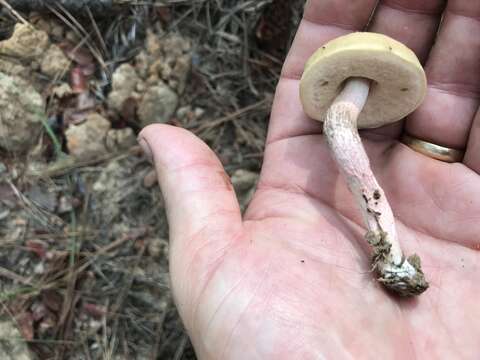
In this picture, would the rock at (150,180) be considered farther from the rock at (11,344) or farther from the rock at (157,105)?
the rock at (11,344)

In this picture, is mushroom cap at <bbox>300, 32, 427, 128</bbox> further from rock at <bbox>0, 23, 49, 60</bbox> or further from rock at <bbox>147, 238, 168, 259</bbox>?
rock at <bbox>0, 23, 49, 60</bbox>

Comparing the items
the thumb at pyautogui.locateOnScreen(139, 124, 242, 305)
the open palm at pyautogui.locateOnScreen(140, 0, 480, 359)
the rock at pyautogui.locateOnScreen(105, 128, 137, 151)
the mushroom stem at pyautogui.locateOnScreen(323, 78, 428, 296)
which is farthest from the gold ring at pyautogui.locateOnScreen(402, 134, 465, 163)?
the rock at pyautogui.locateOnScreen(105, 128, 137, 151)

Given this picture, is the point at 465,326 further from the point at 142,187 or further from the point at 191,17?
the point at 191,17

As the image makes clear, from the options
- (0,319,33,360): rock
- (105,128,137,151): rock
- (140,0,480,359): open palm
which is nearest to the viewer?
(140,0,480,359): open palm

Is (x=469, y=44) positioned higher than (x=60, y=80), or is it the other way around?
(x=469, y=44)

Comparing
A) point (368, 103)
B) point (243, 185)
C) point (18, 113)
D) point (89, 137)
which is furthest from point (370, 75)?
point (18, 113)

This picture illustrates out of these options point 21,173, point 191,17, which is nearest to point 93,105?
point 21,173

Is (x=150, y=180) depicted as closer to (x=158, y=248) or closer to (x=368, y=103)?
(x=158, y=248)
